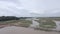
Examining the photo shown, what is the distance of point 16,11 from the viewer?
8.12ft

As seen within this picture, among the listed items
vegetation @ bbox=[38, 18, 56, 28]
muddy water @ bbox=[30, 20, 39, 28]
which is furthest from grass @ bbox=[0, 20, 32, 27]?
vegetation @ bbox=[38, 18, 56, 28]

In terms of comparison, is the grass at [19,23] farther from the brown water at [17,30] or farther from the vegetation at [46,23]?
the vegetation at [46,23]

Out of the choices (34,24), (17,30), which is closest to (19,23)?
(17,30)

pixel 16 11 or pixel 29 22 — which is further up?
pixel 16 11

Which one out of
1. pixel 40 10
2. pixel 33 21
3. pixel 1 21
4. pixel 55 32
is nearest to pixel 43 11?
pixel 40 10

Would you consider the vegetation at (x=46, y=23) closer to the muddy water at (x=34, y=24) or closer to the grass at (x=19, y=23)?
the muddy water at (x=34, y=24)

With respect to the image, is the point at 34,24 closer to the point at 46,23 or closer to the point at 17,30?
the point at 46,23

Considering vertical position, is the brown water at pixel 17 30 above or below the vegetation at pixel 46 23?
below

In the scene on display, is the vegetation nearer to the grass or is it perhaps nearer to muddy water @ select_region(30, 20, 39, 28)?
muddy water @ select_region(30, 20, 39, 28)

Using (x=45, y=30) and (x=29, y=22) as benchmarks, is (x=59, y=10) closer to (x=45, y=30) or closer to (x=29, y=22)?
(x=45, y=30)

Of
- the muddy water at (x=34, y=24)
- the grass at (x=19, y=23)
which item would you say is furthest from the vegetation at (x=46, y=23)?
the grass at (x=19, y=23)

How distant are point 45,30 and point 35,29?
0.22 meters

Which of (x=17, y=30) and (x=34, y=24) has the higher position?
(x=34, y=24)

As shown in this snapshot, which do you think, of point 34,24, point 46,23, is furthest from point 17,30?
point 46,23
